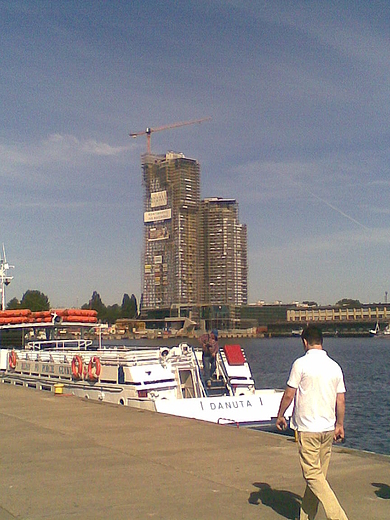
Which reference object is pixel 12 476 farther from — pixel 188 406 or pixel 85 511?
pixel 188 406

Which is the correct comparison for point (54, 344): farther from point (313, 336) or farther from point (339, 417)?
point (339, 417)

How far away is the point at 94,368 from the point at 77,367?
1287mm

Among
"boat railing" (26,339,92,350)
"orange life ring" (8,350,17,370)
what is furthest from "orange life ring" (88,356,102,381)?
"orange life ring" (8,350,17,370)

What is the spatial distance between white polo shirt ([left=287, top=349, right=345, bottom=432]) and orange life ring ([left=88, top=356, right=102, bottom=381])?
15269 millimetres

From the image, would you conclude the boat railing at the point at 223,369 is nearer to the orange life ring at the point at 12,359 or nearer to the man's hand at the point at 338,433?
the orange life ring at the point at 12,359

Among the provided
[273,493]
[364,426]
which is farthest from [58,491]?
[364,426]

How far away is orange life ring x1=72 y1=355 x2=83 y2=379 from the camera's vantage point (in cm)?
2261

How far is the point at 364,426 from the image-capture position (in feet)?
83.7

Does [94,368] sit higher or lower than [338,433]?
lower

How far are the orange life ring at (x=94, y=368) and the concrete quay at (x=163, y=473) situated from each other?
258 inches

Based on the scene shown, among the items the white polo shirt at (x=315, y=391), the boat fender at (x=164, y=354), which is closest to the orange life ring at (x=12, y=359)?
the boat fender at (x=164, y=354)

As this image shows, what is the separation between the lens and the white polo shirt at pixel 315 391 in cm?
672

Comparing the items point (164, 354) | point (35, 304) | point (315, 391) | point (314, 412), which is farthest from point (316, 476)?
point (35, 304)

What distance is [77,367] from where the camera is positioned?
22.8 meters
